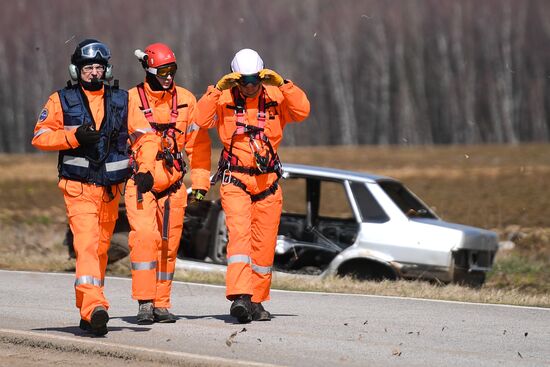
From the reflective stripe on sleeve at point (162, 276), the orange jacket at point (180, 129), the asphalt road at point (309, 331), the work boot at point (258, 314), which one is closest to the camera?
the asphalt road at point (309, 331)

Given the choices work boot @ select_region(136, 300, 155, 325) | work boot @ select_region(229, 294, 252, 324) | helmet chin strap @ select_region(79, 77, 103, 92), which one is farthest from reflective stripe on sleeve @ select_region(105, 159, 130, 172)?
work boot @ select_region(229, 294, 252, 324)

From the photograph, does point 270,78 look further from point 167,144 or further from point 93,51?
point 93,51

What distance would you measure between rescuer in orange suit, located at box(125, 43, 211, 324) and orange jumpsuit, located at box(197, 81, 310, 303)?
178mm

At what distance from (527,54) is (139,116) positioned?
7515 cm

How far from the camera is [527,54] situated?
82438 mm

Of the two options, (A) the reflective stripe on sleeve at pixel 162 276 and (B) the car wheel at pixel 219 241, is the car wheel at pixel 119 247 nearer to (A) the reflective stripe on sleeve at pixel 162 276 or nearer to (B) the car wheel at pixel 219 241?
(B) the car wheel at pixel 219 241

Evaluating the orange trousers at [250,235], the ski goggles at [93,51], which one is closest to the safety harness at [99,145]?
the ski goggles at [93,51]

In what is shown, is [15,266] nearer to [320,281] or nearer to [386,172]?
[320,281]

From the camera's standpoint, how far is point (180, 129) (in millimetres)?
9875

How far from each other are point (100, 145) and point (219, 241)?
5686 mm

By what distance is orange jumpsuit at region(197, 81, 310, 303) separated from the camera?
9.83 m

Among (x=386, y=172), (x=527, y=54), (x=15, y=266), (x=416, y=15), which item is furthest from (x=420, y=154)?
(x=15, y=266)

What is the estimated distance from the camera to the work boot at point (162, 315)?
9844 millimetres

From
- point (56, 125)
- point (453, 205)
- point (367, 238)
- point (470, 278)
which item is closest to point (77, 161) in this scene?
point (56, 125)
